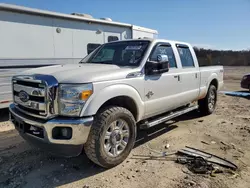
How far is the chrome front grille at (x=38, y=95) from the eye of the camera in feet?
10.3

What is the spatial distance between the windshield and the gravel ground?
1595mm

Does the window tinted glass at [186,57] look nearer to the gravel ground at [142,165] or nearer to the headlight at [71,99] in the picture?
the gravel ground at [142,165]

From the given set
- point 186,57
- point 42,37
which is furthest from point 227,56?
point 42,37

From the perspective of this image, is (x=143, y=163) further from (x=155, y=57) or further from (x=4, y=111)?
(x=4, y=111)

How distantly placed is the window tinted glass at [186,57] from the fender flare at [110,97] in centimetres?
188

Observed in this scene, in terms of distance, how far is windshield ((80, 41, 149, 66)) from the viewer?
4336 mm

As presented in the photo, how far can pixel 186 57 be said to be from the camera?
18.5ft

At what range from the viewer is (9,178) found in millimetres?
3389

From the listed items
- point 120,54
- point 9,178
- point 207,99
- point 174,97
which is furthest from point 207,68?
point 9,178

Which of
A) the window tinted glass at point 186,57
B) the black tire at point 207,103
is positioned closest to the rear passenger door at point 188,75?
the window tinted glass at point 186,57

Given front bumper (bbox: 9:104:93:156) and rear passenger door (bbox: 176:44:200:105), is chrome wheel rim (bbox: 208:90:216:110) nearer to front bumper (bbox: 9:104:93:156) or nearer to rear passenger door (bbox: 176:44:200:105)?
rear passenger door (bbox: 176:44:200:105)

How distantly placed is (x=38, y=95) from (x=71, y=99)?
1.61ft

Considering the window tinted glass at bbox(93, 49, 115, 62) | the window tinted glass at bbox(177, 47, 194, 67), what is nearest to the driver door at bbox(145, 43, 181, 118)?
the window tinted glass at bbox(177, 47, 194, 67)

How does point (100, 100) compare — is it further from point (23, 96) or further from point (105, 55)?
point (105, 55)
